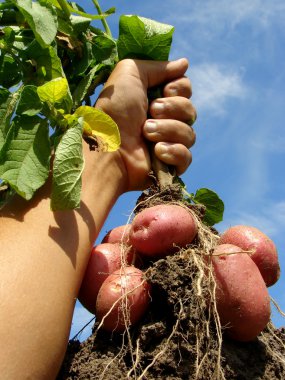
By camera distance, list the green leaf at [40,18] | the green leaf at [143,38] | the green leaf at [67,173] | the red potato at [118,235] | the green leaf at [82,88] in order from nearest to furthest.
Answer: the green leaf at [67,173]
the green leaf at [40,18]
the red potato at [118,235]
the green leaf at [82,88]
the green leaf at [143,38]

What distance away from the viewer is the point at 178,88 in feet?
6.67

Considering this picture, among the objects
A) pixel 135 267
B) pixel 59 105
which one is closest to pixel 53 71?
pixel 59 105

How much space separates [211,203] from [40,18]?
0.80m

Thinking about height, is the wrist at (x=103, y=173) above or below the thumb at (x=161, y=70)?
below

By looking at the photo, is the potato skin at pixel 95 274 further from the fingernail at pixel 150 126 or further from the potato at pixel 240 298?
the fingernail at pixel 150 126

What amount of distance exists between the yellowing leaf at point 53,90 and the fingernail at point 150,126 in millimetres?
445

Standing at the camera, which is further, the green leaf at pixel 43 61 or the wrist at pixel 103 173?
the wrist at pixel 103 173

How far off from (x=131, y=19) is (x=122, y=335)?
100 cm

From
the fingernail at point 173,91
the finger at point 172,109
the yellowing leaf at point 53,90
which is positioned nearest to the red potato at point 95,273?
the yellowing leaf at point 53,90

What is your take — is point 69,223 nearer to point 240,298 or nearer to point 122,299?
point 122,299

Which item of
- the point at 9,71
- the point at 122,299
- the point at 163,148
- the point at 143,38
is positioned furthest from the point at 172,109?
the point at 122,299

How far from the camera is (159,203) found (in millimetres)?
1697

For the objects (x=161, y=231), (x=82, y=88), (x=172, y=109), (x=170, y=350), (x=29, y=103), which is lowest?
(x=170, y=350)

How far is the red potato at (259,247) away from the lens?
1.63 metres
